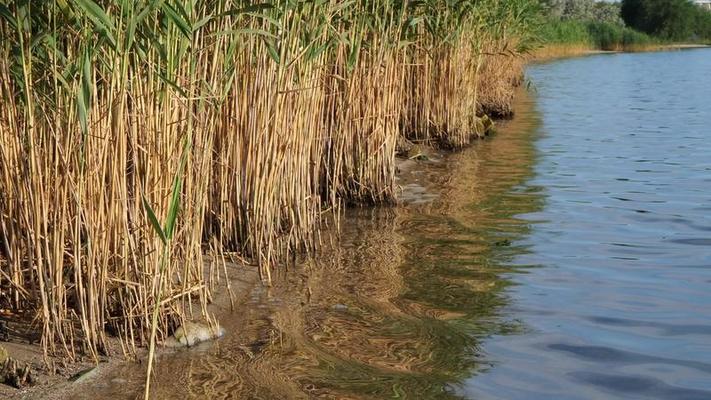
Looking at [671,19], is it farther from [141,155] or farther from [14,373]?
[14,373]

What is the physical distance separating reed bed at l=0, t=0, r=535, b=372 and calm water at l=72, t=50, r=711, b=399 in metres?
0.32

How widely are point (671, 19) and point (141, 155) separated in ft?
234

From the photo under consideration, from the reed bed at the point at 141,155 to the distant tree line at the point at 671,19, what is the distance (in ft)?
225

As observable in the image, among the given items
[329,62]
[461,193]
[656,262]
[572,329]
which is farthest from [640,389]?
[461,193]

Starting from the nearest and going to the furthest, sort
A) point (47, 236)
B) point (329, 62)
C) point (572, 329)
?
point (47, 236) → point (572, 329) → point (329, 62)

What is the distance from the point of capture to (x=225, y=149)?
18.0ft

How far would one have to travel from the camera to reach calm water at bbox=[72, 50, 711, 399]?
4.14 m

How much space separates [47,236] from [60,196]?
17 centimetres

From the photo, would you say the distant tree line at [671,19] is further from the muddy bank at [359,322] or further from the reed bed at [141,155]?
the reed bed at [141,155]

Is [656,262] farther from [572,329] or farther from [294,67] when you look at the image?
[294,67]

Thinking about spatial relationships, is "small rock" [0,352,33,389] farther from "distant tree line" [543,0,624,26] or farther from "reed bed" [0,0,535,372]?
"distant tree line" [543,0,624,26]

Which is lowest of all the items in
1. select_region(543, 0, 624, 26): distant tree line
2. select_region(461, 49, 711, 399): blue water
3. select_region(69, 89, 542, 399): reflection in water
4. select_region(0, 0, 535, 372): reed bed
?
select_region(461, 49, 711, 399): blue water

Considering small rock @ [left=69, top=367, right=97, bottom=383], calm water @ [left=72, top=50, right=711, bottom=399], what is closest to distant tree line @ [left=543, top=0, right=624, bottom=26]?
calm water @ [left=72, top=50, right=711, bottom=399]

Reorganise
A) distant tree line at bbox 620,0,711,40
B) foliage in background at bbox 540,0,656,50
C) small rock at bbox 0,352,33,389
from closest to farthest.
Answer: small rock at bbox 0,352,33,389 < foliage in background at bbox 540,0,656,50 < distant tree line at bbox 620,0,711,40
